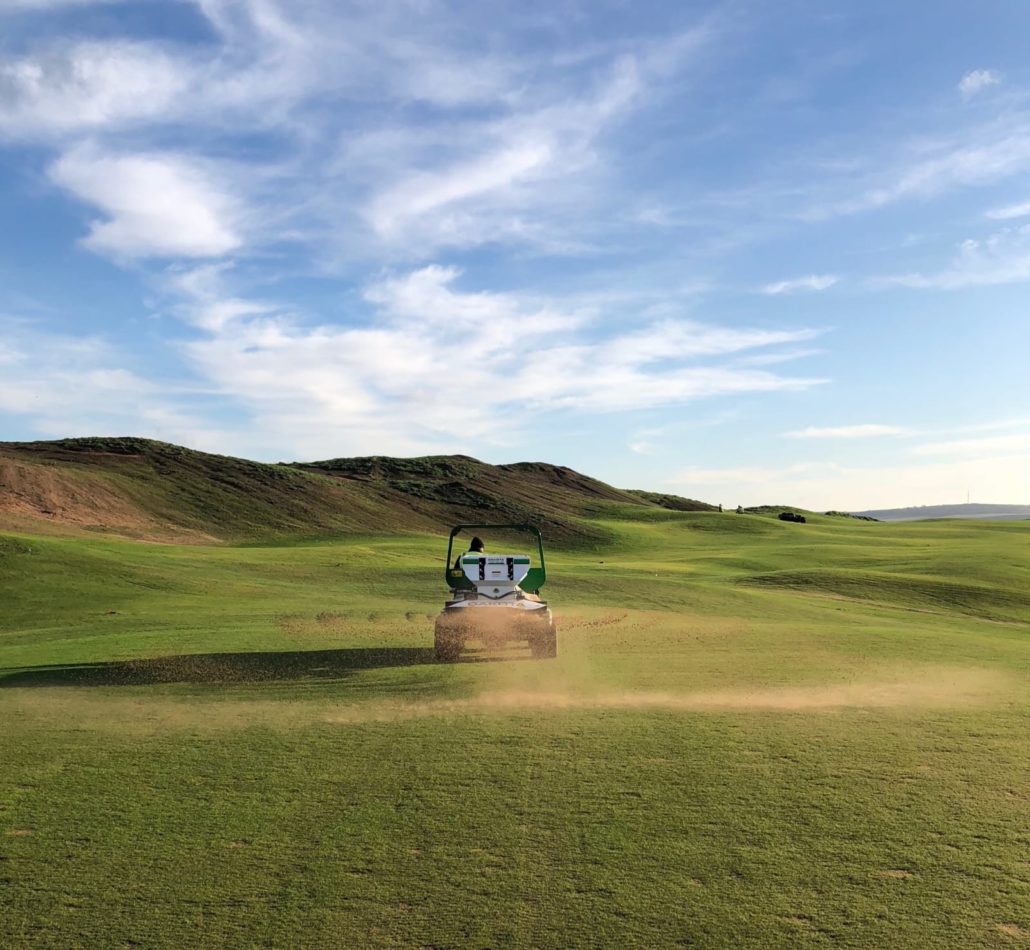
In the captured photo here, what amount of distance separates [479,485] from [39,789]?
100296 mm

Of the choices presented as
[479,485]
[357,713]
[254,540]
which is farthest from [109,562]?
[479,485]

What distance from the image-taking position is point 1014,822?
755 centimetres

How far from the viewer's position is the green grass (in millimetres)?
5871

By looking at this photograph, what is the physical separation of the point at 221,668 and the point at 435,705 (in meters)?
5.35

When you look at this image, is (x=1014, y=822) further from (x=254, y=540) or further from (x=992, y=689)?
(x=254, y=540)

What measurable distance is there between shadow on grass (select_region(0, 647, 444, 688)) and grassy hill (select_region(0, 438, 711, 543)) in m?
38.7

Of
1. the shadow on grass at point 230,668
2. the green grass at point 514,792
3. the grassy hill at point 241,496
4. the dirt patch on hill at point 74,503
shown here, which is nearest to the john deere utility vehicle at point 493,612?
the shadow on grass at point 230,668

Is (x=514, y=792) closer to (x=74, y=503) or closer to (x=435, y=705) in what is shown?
(x=435, y=705)

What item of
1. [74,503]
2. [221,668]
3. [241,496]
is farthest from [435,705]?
[241,496]

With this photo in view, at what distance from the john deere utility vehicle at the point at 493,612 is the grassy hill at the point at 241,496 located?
41318 millimetres

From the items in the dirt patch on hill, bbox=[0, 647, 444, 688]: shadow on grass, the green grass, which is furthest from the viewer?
the dirt patch on hill

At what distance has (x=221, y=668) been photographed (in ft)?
53.6

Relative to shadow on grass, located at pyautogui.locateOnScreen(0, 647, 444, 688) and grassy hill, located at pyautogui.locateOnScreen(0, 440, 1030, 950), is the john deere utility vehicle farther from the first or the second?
shadow on grass, located at pyautogui.locateOnScreen(0, 647, 444, 688)

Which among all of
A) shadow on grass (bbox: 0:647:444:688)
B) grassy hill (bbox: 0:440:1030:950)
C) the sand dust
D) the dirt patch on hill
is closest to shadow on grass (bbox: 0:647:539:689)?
shadow on grass (bbox: 0:647:444:688)
